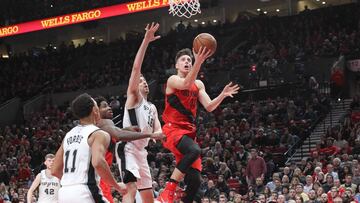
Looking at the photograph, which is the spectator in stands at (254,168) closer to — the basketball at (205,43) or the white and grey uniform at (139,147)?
the white and grey uniform at (139,147)

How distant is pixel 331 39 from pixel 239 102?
5.57 meters

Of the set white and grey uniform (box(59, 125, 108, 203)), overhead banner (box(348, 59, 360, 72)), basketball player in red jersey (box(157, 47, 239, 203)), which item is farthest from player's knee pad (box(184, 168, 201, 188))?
overhead banner (box(348, 59, 360, 72))

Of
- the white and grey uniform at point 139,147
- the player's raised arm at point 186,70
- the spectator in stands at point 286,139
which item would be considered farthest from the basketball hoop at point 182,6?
the spectator in stands at point 286,139

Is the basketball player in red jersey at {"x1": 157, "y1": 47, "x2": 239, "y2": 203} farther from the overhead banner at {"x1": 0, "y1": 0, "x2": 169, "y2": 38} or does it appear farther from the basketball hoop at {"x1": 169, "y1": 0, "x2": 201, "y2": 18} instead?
the overhead banner at {"x1": 0, "y1": 0, "x2": 169, "y2": 38}

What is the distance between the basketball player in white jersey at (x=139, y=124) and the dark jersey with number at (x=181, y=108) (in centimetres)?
26

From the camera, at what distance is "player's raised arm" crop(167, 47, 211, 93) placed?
759cm

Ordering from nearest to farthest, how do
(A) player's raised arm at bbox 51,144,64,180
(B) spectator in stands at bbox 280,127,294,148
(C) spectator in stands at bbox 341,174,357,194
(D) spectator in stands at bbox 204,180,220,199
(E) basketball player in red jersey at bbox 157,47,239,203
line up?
(A) player's raised arm at bbox 51,144,64,180 → (E) basketball player in red jersey at bbox 157,47,239,203 → (C) spectator in stands at bbox 341,174,357,194 → (D) spectator in stands at bbox 204,180,220,199 → (B) spectator in stands at bbox 280,127,294,148

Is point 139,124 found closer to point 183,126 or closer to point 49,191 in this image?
point 183,126

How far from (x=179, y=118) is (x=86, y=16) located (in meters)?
22.6

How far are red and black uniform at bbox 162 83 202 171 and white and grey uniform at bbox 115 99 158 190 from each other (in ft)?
0.83

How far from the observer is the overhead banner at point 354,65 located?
26.4 m

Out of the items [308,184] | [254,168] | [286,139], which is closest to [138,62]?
[308,184]

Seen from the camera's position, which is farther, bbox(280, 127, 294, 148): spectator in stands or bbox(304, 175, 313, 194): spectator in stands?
bbox(280, 127, 294, 148): spectator in stands

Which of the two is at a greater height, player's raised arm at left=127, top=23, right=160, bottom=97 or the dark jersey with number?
player's raised arm at left=127, top=23, right=160, bottom=97
